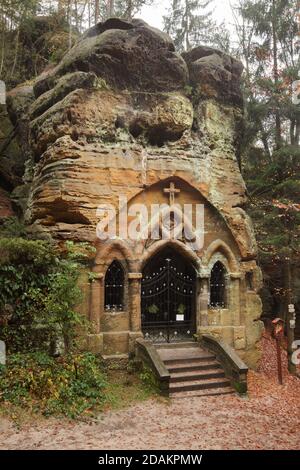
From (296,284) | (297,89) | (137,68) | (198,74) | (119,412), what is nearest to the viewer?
(119,412)

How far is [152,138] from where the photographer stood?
1220cm

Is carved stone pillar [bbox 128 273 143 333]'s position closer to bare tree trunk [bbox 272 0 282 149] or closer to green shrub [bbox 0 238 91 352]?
green shrub [bbox 0 238 91 352]

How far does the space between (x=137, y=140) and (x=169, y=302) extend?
504cm

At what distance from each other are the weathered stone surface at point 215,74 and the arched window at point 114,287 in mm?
6492

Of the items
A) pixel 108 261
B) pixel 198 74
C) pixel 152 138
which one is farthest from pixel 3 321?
pixel 198 74

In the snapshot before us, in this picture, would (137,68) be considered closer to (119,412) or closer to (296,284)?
(119,412)

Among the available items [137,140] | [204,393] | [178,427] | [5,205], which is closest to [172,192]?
[137,140]

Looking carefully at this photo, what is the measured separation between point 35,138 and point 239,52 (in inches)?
493

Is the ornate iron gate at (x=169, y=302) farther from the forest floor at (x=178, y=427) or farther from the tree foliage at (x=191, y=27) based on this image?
the tree foliage at (x=191, y=27)

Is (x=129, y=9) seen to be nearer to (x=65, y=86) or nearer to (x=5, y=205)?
(x=65, y=86)

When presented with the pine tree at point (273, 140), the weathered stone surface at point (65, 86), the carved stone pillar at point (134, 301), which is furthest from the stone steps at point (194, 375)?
the weathered stone surface at point (65, 86)

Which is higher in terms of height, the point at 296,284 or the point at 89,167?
the point at 89,167

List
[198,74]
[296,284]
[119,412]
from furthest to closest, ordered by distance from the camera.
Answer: [296,284]
[198,74]
[119,412]

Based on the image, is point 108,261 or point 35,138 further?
point 35,138
